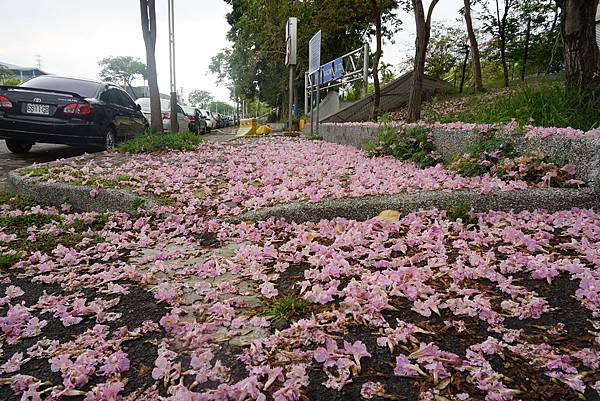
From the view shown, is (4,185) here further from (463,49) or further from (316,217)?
(463,49)

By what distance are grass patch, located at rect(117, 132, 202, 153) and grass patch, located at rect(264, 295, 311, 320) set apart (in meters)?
6.05

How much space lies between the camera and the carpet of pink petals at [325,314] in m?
1.51

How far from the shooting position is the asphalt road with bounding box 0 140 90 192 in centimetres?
641

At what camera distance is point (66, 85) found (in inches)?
295

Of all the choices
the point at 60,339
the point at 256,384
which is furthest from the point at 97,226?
the point at 256,384

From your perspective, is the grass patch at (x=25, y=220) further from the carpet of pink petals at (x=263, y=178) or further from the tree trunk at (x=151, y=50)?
the tree trunk at (x=151, y=50)

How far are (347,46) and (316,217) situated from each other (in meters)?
22.4

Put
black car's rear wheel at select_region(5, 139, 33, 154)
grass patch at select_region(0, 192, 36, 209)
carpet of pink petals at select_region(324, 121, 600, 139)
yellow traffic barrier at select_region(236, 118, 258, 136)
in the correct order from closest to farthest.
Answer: carpet of pink petals at select_region(324, 121, 600, 139) < grass patch at select_region(0, 192, 36, 209) < black car's rear wheel at select_region(5, 139, 33, 154) < yellow traffic barrier at select_region(236, 118, 258, 136)

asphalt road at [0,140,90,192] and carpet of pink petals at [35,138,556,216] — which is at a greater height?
asphalt road at [0,140,90,192]

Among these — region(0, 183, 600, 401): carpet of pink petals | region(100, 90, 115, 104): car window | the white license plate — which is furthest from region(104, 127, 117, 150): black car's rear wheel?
region(0, 183, 600, 401): carpet of pink petals

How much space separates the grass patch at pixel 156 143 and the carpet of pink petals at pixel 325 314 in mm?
4146

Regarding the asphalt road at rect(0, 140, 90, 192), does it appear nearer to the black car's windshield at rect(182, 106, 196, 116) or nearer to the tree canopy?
the black car's windshield at rect(182, 106, 196, 116)

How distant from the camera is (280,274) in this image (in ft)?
8.25

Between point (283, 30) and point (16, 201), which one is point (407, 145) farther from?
point (283, 30)
